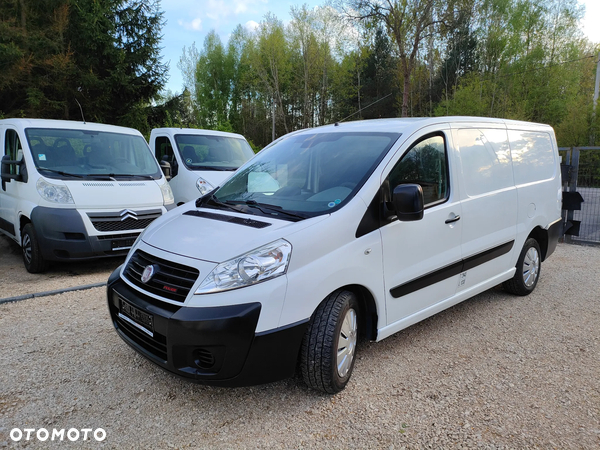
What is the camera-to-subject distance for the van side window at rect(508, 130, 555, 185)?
4.34 m

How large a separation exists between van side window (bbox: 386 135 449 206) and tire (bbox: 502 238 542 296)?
1749 millimetres

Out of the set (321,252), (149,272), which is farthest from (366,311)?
(149,272)

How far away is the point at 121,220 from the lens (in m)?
Answer: 5.60

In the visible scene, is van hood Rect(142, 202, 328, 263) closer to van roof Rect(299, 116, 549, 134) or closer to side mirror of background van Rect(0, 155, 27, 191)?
van roof Rect(299, 116, 549, 134)

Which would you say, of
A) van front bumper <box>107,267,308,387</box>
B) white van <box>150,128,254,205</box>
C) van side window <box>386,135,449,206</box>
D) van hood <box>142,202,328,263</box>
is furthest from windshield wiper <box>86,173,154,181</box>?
van side window <box>386,135,449,206</box>

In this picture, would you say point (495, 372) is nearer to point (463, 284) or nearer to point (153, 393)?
point (463, 284)

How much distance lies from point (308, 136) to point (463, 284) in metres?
1.83

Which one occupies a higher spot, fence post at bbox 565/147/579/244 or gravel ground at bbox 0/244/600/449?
fence post at bbox 565/147/579/244

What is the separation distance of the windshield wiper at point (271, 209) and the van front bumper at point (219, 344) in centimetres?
69

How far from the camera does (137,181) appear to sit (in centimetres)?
607

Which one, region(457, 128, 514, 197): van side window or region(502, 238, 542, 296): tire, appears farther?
region(502, 238, 542, 296): tire

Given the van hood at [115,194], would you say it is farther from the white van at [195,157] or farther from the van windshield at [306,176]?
the van windshield at [306,176]

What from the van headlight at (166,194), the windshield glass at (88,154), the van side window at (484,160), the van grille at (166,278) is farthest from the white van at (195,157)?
the van grille at (166,278)

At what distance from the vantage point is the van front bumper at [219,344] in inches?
90.8
